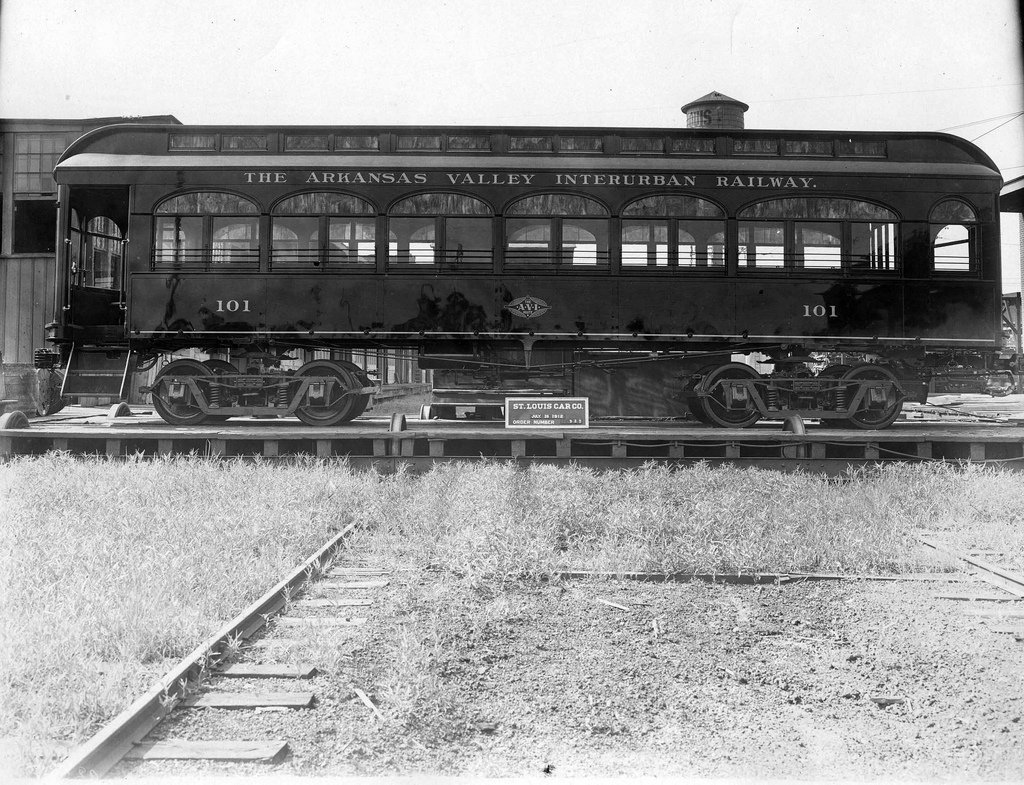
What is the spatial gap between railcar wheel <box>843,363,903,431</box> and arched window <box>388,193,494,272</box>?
4856 millimetres

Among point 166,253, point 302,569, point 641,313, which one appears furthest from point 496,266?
point 302,569

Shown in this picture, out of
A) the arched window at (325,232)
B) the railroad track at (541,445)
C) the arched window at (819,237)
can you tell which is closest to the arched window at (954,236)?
the arched window at (819,237)

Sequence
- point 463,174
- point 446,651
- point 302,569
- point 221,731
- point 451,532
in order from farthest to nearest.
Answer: point 463,174
point 451,532
point 302,569
point 446,651
point 221,731

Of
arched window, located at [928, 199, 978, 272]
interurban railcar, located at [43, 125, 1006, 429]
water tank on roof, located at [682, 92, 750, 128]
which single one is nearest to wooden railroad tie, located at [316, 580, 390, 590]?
interurban railcar, located at [43, 125, 1006, 429]

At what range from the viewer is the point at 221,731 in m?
2.90

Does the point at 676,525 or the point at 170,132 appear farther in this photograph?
the point at 170,132

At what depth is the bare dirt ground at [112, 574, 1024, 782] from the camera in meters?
2.75

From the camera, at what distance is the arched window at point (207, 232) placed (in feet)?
31.8

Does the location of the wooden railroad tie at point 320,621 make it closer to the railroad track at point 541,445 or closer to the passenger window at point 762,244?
the railroad track at point 541,445

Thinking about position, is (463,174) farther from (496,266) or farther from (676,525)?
(676,525)

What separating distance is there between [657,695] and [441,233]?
23.7 feet

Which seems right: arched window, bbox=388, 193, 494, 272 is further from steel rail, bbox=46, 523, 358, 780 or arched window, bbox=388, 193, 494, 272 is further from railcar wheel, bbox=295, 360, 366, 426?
steel rail, bbox=46, 523, 358, 780

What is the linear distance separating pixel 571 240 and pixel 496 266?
3.20 ft

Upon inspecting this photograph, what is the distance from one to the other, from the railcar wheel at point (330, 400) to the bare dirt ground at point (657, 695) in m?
5.60
